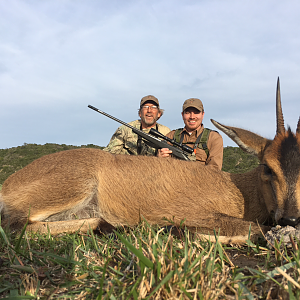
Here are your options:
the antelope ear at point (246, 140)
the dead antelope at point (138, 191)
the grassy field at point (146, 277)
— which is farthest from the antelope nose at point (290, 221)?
the antelope ear at point (246, 140)

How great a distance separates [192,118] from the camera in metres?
7.71

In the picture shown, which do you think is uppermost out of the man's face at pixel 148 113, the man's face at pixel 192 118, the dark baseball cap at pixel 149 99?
the dark baseball cap at pixel 149 99

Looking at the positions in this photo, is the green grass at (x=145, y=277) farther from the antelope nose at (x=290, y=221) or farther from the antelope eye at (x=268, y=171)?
the antelope eye at (x=268, y=171)

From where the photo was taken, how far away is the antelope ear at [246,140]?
431 centimetres

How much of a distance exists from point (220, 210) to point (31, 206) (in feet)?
9.37

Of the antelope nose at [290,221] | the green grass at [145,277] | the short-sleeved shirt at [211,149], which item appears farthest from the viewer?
the short-sleeved shirt at [211,149]

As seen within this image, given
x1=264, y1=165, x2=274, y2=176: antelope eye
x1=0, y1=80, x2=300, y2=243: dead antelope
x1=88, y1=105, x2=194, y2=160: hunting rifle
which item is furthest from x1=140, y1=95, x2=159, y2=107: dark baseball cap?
x1=264, y1=165, x2=274, y2=176: antelope eye

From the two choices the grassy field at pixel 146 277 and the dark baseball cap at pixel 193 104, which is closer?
the grassy field at pixel 146 277

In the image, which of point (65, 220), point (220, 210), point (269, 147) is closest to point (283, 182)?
point (269, 147)

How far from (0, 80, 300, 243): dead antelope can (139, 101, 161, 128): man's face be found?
4.22 metres

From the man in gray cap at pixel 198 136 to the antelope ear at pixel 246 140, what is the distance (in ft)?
8.33

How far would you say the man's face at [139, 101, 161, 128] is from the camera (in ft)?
29.3

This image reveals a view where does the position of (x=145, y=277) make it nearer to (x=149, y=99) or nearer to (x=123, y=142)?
(x=123, y=142)

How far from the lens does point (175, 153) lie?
6.64 metres
